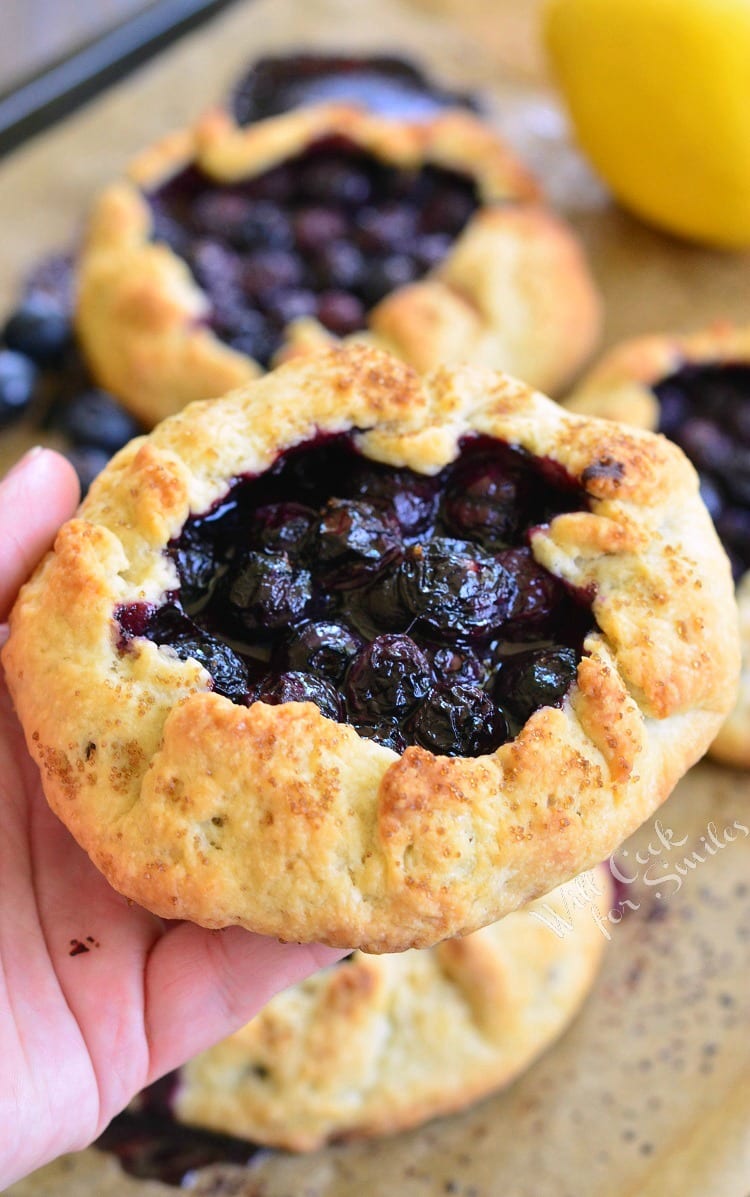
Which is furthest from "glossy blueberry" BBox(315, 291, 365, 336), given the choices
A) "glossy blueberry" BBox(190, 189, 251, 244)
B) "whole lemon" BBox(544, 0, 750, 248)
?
"whole lemon" BBox(544, 0, 750, 248)

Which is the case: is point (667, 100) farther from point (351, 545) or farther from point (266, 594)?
point (266, 594)

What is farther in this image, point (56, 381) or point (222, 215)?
point (56, 381)

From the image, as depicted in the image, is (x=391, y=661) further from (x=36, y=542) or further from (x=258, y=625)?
(x=36, y=542)

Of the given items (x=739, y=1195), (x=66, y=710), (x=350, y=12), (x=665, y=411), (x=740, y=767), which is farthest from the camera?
(x=350, y=12)

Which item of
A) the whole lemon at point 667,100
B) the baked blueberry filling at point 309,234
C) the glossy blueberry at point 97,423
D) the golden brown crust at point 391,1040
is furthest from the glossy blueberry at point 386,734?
the whole lemon at point 667,100

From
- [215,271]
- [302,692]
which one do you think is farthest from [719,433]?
[302,692]

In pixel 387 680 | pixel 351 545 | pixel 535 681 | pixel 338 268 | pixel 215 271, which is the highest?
pixel 351 545

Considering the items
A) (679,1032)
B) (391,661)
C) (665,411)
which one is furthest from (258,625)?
(665,411)
